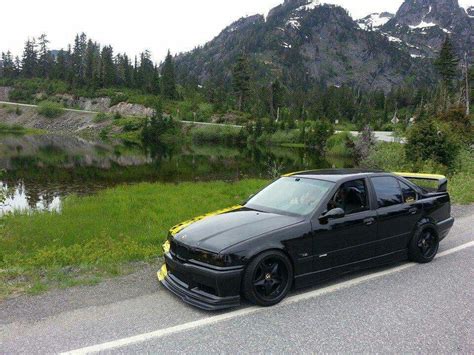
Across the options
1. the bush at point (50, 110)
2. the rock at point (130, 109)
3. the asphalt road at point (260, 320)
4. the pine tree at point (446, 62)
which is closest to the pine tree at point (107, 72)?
the rock at point (130, 109)

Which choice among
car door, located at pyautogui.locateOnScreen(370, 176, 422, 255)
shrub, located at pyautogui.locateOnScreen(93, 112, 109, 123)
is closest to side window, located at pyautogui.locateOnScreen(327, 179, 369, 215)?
car door, located at pyautogui.locateOnScreen(370, 176, 422, 255)

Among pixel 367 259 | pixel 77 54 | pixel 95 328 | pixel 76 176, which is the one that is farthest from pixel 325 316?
pixel 77 54

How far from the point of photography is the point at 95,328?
475 cm

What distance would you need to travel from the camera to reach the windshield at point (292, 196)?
6.27 m

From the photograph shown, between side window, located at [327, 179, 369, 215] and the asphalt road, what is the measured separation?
1.04 metres

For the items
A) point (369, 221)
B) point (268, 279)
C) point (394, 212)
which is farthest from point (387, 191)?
point (268, 279)

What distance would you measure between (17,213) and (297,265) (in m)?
12.6

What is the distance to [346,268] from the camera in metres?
6.21

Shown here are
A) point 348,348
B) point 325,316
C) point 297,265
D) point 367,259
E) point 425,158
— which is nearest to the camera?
point 348,348

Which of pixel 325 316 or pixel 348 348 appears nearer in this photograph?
pixel 348 348

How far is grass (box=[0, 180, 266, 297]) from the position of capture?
22.6ft

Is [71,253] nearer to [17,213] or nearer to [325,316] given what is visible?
[325,316]

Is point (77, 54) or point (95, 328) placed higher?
point (77, 54)

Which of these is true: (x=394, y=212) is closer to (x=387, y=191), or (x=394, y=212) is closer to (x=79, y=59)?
(x=387, y=191)
